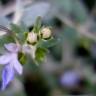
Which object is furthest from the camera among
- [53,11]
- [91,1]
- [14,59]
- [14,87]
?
[91,1]

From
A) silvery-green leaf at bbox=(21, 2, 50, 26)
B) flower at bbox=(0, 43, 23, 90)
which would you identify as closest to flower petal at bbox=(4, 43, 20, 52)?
flower at bbox=(0, 43, 23, 90)

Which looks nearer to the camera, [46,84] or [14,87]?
[14,87]

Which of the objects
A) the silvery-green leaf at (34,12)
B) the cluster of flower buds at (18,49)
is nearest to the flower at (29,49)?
the cluster of flower buds at (18,49)

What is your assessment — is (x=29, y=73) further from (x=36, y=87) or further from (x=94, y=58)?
(x=94, y=58)

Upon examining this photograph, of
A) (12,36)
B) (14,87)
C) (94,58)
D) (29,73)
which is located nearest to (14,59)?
(12,36)

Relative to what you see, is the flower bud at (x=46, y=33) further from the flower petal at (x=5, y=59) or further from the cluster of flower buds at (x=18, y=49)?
the flower petal at (x=5, y=59)

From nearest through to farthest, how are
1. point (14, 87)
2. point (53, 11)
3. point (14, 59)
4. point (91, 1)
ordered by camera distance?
point (14, 59), point (14, 87), point (53, 11), point (91, 1)
